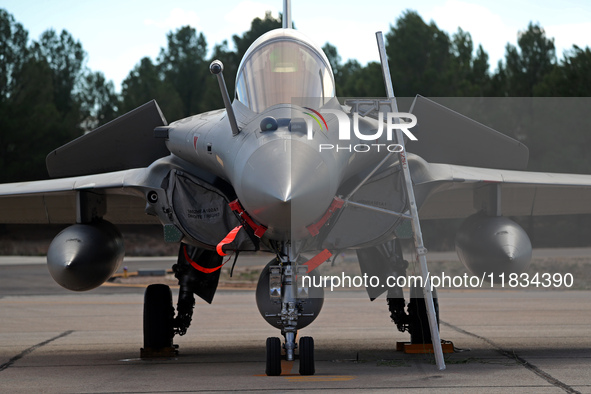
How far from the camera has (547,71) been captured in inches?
764

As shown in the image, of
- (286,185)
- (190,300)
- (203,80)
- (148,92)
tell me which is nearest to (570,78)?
(190,300)

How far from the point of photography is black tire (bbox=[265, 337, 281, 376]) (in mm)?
7633

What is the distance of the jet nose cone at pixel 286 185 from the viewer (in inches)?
257

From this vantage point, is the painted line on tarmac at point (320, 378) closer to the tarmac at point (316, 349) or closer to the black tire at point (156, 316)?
the tarmac at point (316, 349)

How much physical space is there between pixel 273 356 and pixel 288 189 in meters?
1.86

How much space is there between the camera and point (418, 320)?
10945 mm

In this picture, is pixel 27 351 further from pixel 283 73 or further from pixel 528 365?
pixel 528 365

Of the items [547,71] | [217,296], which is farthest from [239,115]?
[217,296]

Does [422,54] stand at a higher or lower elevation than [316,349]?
higher

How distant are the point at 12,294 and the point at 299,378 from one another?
1846cm

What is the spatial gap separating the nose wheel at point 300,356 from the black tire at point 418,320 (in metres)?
3.16

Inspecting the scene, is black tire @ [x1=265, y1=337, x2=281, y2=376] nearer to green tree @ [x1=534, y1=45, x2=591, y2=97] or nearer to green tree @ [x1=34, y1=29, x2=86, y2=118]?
green tree @ [x1=534, y1=45, x2=591, y2=97]

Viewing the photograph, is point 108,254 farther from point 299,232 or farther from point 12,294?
point 12,294

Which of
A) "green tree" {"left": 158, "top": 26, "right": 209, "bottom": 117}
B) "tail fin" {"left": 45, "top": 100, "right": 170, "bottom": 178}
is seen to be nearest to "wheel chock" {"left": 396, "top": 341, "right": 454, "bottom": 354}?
"tail fin" {"left": 45, "top": 100, "right": 170, "bottom": 178}
